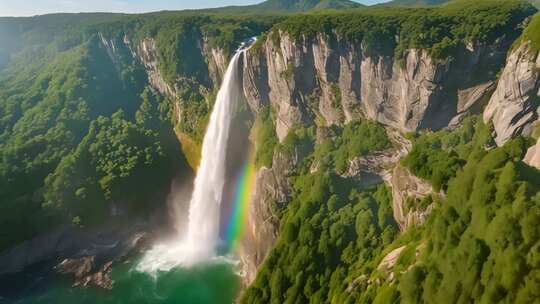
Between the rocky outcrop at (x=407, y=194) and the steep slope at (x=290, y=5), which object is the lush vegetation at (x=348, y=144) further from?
the steep slope at (x=290, y=5)

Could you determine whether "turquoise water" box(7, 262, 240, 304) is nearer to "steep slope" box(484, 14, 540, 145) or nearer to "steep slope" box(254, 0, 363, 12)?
"steep slope" box(484, 14, 540, 145)

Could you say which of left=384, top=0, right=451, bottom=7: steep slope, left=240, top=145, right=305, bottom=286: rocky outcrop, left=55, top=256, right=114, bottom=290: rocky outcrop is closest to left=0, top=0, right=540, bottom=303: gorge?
left=240, top=145, right=305, bottom=286: rocky outcrop

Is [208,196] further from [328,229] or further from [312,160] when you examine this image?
[328,229]

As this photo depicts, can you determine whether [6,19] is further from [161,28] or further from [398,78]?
[398,78]

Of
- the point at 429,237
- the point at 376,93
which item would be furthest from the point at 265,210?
the point at 429,237

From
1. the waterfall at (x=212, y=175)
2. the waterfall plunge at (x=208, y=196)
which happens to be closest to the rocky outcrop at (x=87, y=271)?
the waterfall plunge at (x=208, y=196)

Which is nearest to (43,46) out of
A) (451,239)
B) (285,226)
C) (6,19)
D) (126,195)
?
(6,19)
